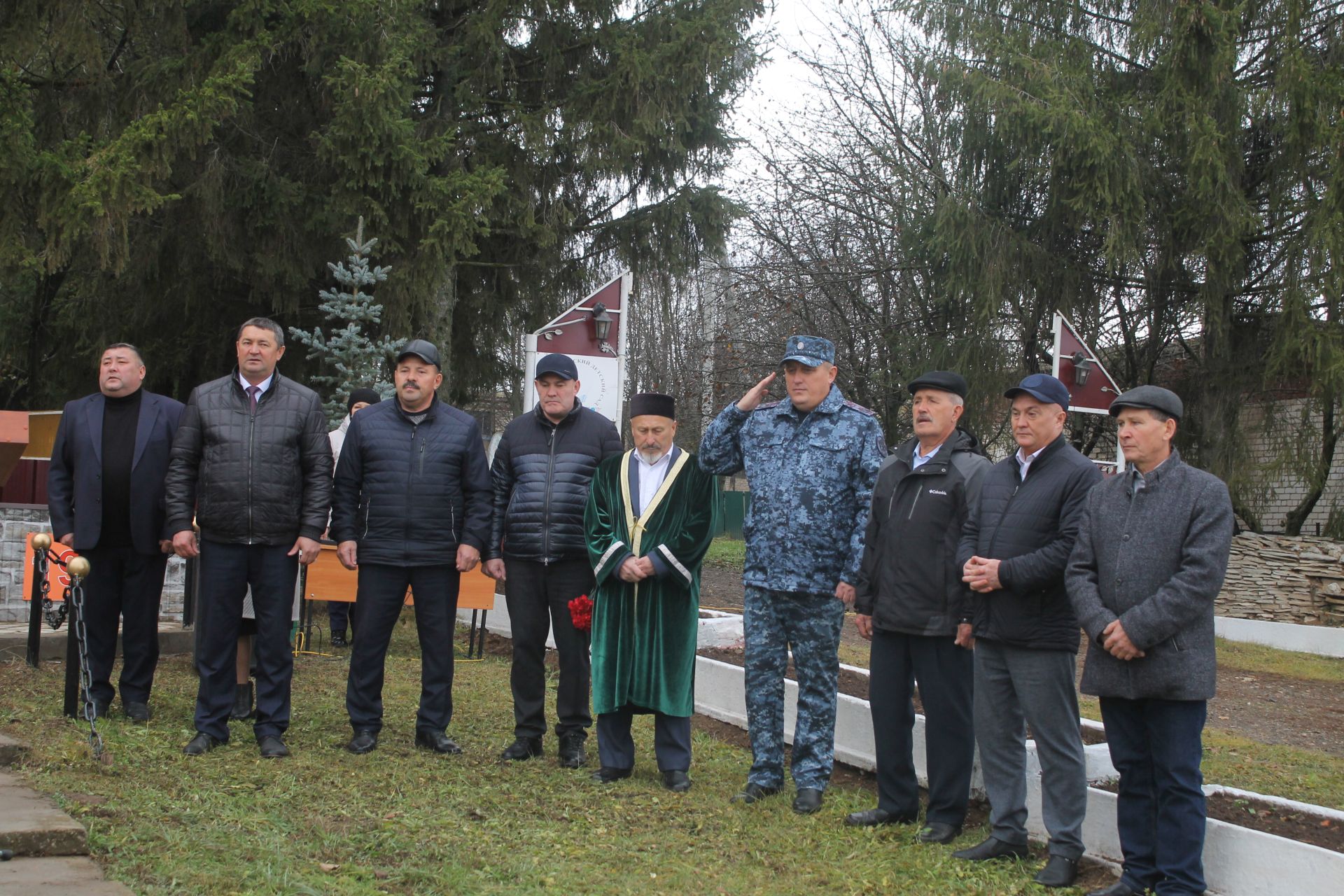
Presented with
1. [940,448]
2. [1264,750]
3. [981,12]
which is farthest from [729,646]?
[981,12]

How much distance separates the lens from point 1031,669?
4.52 m

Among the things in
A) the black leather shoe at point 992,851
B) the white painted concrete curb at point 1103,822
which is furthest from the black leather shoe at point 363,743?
the black leather shoe at point 992,851

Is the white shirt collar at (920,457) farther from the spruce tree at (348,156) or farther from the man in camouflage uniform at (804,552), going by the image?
the spruce tree at (348,156)

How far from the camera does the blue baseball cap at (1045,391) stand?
4.70 m

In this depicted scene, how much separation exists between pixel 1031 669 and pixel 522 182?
10.2 m

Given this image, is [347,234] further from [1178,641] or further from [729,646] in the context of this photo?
[1178,641]

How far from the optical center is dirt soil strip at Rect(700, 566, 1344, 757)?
27.0ft

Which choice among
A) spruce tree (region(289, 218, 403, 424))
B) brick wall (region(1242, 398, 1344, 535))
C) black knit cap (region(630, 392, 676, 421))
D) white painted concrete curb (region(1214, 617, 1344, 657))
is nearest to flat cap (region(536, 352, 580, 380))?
black knit cap (region(630, 392, 676, 421))

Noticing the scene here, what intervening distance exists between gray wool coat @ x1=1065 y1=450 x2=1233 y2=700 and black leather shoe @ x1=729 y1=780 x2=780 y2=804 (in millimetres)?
1712

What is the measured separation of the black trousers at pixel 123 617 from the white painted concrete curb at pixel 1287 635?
1144cm

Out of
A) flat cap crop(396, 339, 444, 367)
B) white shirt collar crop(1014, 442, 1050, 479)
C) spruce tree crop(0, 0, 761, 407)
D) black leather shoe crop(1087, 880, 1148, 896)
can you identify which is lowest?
black leather shoe crop(1087, 880, 1148, 896)

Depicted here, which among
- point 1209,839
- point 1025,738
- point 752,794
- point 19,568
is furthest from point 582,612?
point 19,568

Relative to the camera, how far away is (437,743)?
588 centimetres

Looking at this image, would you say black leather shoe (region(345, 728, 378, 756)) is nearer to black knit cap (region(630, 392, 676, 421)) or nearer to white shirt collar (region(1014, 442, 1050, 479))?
black knit cap (region(630, 392, 676, 421))
